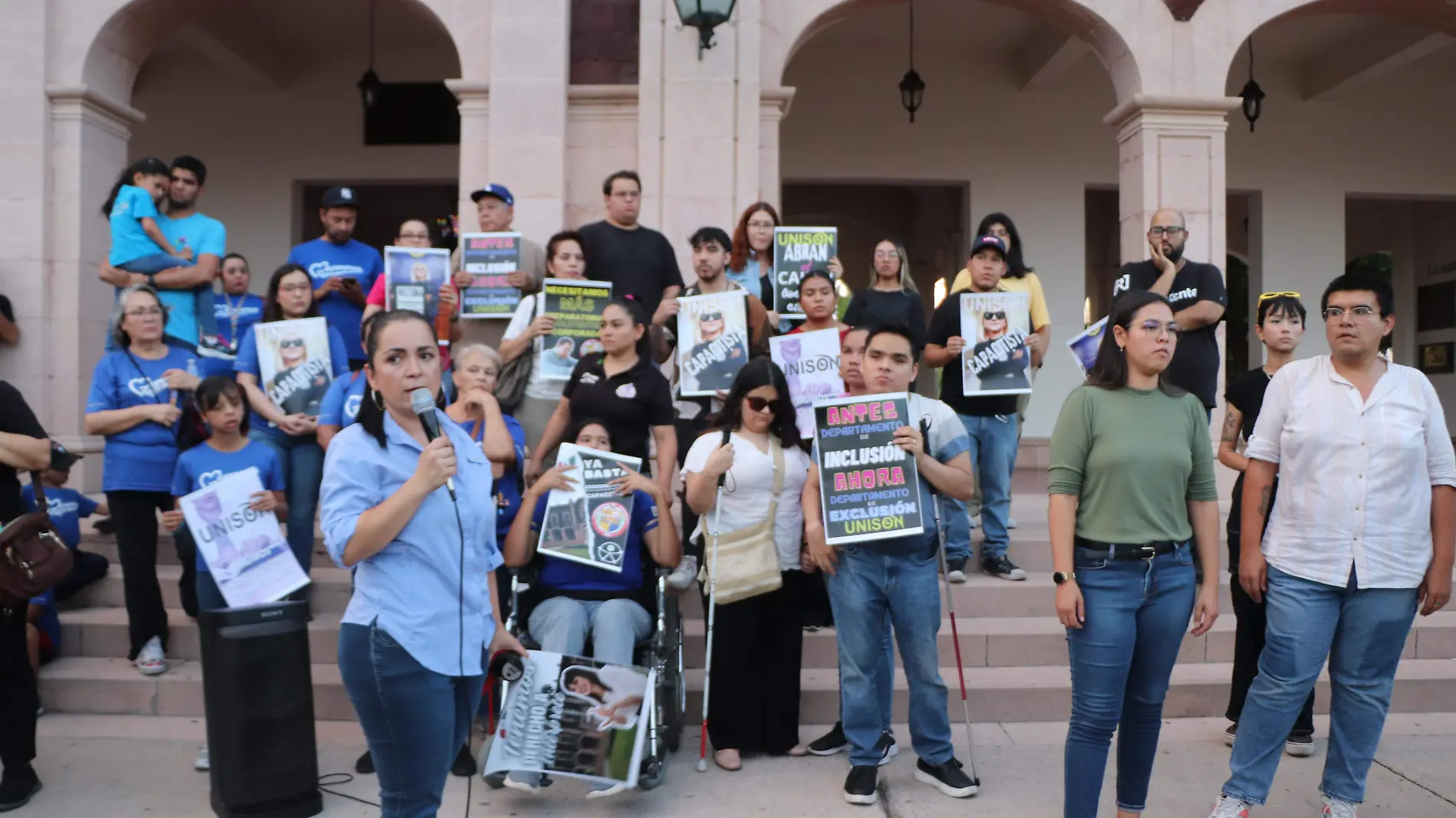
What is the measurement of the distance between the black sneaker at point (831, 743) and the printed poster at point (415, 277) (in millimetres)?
3414

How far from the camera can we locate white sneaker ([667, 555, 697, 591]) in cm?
522

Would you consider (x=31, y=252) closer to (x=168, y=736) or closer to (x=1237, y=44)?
(x=168, y=736)

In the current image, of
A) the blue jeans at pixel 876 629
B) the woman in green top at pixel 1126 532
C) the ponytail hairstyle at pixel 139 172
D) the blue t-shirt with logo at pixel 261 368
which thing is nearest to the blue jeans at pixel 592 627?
the blue jeans at pixel 876 629

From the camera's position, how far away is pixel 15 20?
891 cm

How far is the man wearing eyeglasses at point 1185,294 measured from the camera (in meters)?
6.42

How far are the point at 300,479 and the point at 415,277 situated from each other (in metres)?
1.41

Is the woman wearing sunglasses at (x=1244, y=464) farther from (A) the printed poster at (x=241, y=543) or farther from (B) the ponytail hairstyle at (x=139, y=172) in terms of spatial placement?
(B) the ponytail hairstyle at (x=139, y=172)

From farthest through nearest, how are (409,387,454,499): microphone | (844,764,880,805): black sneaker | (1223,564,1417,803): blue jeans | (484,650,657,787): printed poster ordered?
(844,764,880,805): black sneaker
(484,650,657,787): printed poster
(1223,564,1417,803): blue jeans
(409,387,454,499): microphone

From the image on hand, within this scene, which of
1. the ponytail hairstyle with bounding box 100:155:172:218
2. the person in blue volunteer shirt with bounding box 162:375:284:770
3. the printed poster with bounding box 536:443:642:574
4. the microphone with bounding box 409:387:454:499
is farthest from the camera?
the ponytail hairstyle with bounding box 100:155:172:218

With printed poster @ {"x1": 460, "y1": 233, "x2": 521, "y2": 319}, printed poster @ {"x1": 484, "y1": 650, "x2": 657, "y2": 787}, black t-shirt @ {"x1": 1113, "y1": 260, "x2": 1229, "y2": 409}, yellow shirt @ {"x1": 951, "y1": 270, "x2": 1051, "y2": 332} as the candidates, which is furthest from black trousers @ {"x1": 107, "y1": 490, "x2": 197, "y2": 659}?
black t-shirt @ {"x1": 1113, "y1": 260, "x2": 1229, "y2": 409}

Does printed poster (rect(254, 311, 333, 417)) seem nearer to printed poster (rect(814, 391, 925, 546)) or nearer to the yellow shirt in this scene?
printed poster (rect(814, 391, 925, 546))

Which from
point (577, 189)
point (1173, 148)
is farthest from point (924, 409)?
point (1173, 148)

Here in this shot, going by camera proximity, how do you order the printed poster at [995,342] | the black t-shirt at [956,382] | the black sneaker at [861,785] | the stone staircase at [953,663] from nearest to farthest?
1. the black sneaker at [861,785]
2. the stone staircase at [953,663]
3. the printed poster at [995,342]
4. the black t-shirt at [956,382]

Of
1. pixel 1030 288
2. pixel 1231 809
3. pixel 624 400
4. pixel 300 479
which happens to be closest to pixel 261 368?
pixel 300 479
